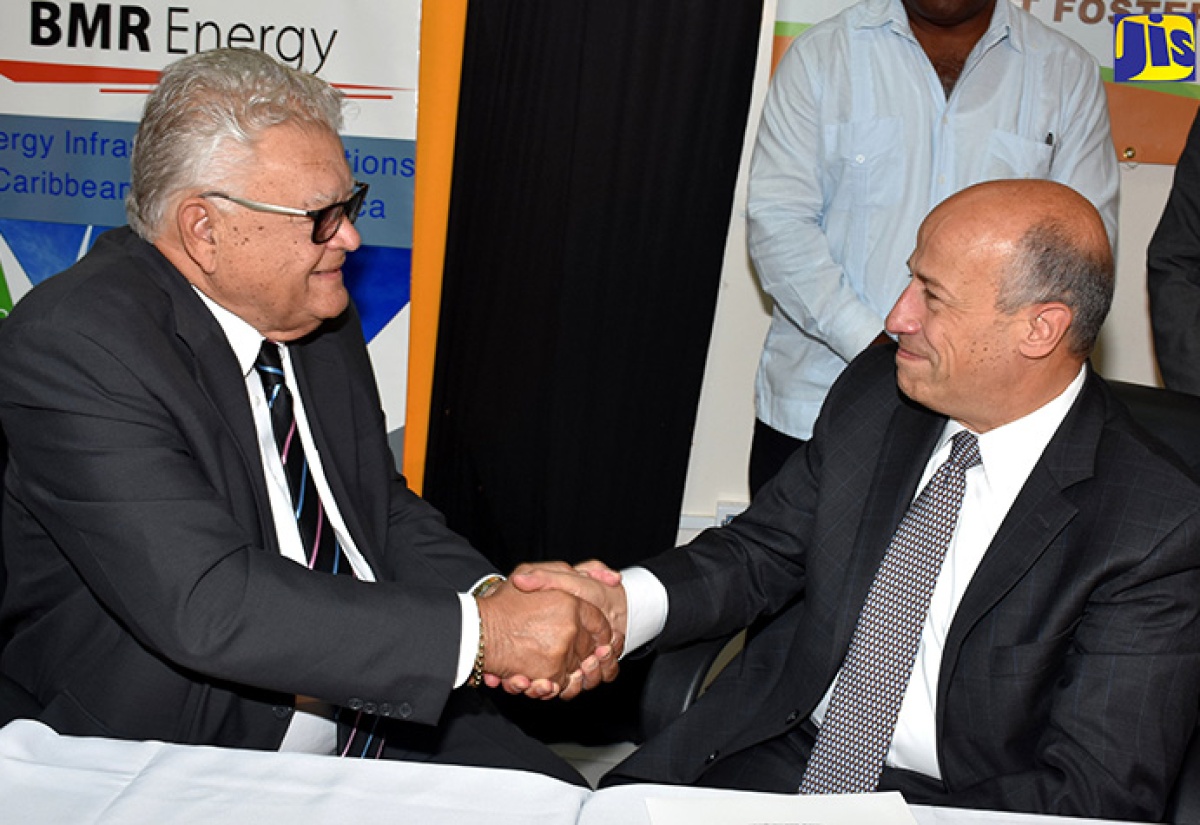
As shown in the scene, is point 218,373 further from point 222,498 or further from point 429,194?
point 429,194

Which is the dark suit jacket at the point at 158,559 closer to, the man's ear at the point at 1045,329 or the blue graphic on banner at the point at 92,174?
the man's ear at the point at 1045,329

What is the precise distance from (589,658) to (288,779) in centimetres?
92

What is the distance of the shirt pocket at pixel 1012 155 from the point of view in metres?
3.43

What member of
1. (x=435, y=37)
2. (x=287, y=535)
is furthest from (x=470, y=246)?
(x=287, y=535)

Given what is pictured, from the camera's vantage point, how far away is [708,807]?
1.71 m

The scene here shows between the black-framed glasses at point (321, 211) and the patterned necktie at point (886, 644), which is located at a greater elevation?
the black-framed glasses at point (321, 211)

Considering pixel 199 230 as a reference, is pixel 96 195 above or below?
below

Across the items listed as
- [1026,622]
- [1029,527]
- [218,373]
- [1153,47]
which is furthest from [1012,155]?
[218,373]

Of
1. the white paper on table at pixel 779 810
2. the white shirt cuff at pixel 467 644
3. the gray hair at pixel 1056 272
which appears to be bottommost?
the white shirt cuff at pixel 467 644

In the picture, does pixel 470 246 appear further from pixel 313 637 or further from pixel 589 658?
pixel 313 637

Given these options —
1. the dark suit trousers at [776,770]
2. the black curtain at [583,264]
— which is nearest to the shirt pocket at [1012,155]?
the black curtain at [583,264]

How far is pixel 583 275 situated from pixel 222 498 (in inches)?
74.9

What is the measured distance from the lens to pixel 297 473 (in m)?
2.50

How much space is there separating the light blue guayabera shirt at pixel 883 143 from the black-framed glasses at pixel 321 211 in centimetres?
137
